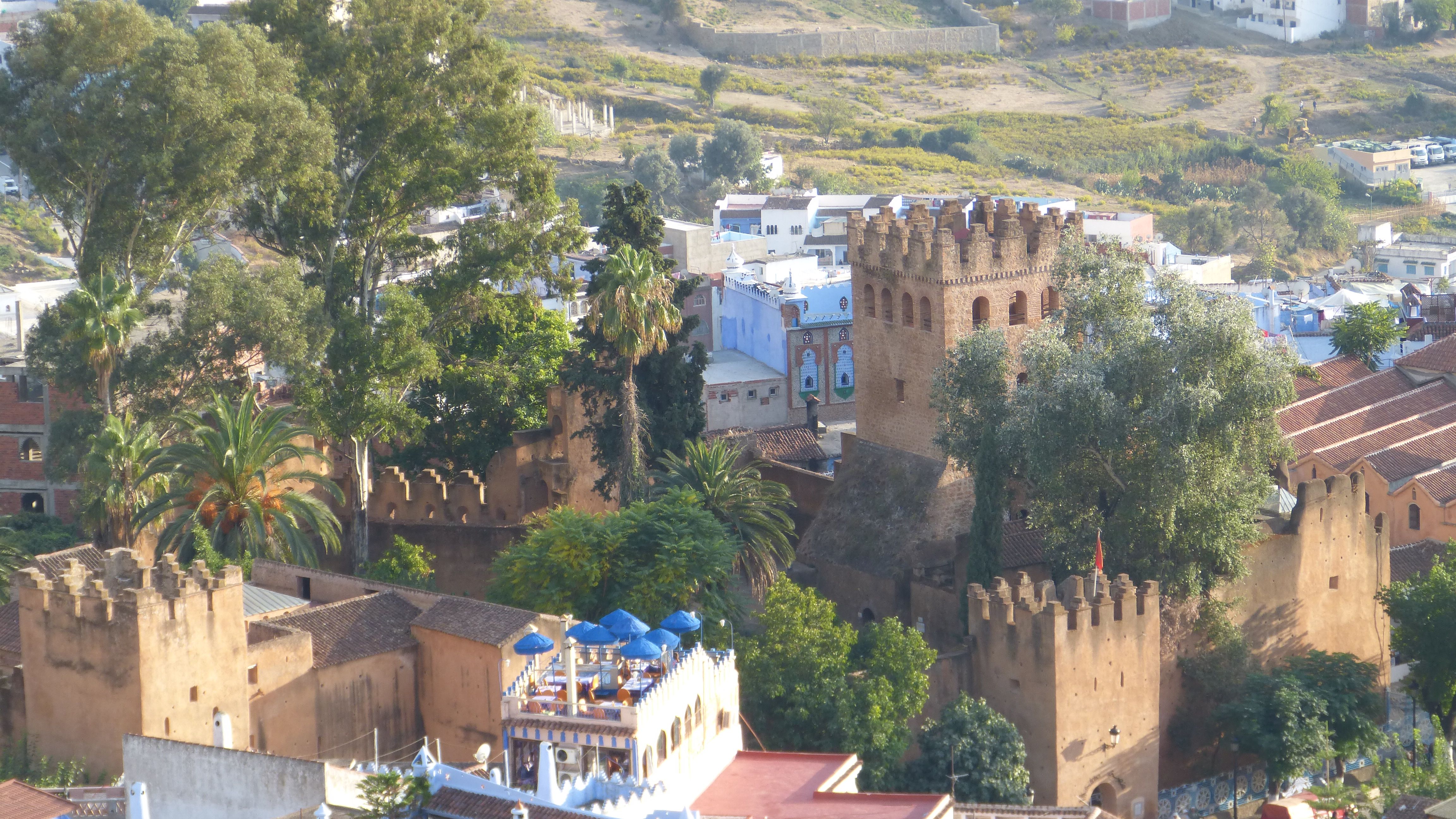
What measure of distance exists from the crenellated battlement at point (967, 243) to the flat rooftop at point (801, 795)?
18.3 meters

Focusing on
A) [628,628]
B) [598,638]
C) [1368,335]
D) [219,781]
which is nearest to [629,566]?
[628,628]

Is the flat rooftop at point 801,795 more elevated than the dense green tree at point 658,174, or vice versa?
the dense green tree at point 658,174

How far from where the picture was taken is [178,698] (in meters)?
38.7

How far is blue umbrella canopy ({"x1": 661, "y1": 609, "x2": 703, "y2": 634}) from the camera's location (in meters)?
37.7

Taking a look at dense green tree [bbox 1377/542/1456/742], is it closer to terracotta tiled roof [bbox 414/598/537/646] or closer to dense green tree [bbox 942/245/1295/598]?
dense green tree [bbox 942/245/1295/598]

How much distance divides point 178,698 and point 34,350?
12.9 metres

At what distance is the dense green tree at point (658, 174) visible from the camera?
5123 inches

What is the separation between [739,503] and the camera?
1906 inches

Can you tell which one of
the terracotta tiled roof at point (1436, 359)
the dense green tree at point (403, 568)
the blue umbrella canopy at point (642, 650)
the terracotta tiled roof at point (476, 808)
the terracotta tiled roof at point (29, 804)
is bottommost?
the dense green tree at point (403, 568)

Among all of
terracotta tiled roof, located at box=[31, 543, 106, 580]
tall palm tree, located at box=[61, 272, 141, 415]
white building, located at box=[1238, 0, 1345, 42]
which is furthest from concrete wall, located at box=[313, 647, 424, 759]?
white building, located at box=[1238, 0, 1345, 42]

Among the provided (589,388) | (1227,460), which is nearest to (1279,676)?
(1227,460)

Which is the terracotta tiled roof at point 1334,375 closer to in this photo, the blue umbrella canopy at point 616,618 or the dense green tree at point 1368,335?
the dense green tree at point 1368,335

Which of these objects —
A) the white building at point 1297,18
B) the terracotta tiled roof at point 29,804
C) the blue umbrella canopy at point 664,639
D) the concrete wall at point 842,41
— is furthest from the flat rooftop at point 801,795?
the white building at point 1297,18

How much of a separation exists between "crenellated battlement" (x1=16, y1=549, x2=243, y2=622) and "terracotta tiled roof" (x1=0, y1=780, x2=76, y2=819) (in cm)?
465
